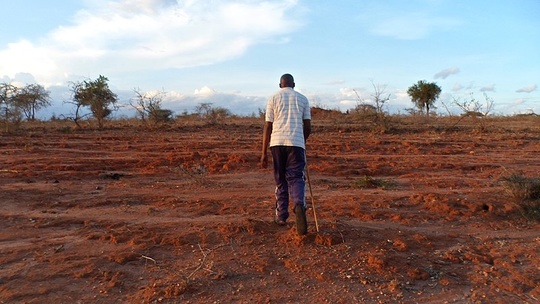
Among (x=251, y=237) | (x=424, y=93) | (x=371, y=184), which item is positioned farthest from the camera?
(x=424, y=93)

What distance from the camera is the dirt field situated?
3623mm

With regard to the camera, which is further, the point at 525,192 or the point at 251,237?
the point at 525,192

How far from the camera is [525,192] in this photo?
597 cm

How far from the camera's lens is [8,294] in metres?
3.45

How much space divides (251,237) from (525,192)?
3.80m

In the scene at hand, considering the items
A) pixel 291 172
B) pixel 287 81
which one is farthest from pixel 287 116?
pixel 291 172

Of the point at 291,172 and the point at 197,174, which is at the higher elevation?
the point at 291,172

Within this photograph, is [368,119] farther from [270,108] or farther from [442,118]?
[270,108]

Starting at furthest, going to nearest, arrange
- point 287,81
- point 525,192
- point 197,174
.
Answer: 1. point 197,174
2. point 525,192
3. point 287,81

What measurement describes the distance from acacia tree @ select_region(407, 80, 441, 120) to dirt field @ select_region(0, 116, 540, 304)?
2383 cm

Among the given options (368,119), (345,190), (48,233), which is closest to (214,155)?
(345,190)

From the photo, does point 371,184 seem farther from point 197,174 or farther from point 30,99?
point 30,99

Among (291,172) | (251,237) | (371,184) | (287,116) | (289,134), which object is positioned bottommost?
(251,237)

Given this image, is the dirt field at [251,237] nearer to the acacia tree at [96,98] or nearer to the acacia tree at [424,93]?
the acacia tree at [96,98]
